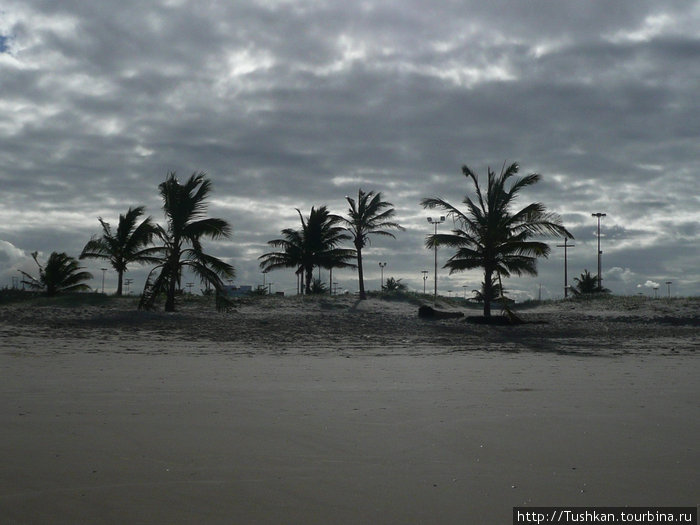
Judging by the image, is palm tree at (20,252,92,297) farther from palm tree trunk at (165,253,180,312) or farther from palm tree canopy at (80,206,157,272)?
palm tree trunk at (165,253,180,312)

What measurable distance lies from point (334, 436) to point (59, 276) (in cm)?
2911

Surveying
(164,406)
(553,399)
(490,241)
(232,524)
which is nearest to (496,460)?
(232,524)

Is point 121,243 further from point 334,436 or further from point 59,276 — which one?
point 334,436

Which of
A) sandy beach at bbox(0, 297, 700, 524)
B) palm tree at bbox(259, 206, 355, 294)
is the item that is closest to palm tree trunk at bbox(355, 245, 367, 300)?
palm tree at bbox(259, 206, 355, 294)

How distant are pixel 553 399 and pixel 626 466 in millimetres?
2164

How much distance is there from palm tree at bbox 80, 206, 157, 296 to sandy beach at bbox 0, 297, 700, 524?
61.8 ft

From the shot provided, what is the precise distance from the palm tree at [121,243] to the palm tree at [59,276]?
171cm

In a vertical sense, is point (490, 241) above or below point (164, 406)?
above

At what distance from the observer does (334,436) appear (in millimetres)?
4234

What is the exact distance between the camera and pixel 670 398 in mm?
5820

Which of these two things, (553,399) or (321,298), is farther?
(321,298)

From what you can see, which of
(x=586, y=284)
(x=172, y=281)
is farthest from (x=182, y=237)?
(x=586, y=284)

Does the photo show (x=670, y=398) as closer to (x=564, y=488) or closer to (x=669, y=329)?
(x=564, y=488)

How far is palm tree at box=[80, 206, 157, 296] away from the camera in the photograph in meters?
28.0
